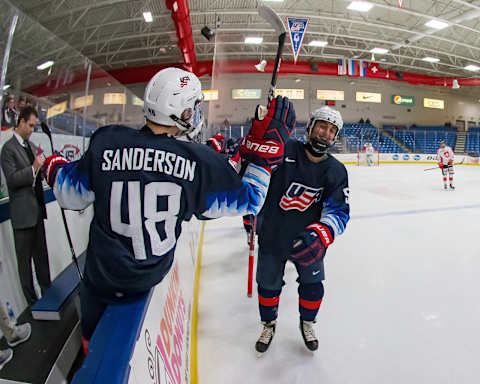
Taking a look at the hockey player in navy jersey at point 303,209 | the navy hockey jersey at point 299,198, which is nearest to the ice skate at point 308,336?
the hockey player in navy jersey at point 303,209

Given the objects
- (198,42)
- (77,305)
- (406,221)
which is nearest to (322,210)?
(77,305)

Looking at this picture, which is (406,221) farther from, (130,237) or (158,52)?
(158,52)

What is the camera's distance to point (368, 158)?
12.3 m

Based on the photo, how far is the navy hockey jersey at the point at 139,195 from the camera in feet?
2.36

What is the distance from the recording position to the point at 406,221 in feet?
12.9

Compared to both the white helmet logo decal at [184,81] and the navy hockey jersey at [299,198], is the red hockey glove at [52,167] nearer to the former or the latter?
the white helmet logo decal at [184,81]

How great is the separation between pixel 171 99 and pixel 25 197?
1.33 meters

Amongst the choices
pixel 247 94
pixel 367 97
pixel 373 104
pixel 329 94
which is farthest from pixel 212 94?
pixel 373 104

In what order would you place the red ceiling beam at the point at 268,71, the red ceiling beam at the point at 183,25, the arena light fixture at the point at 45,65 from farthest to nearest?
the red ceiling beam at the point at 268,71, the red ceiling beam at the point at 183,25, the arena light fixture at the point at 45,65

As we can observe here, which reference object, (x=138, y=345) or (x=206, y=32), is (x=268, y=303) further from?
(x=206, y=32)

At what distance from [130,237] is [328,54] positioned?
16.0 metres

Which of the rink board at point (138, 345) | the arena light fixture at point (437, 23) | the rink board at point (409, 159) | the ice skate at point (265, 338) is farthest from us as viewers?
the rink board at point (409, 159)

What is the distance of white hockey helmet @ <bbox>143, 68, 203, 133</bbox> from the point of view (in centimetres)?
78

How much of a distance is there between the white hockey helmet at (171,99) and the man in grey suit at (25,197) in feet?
3.34
